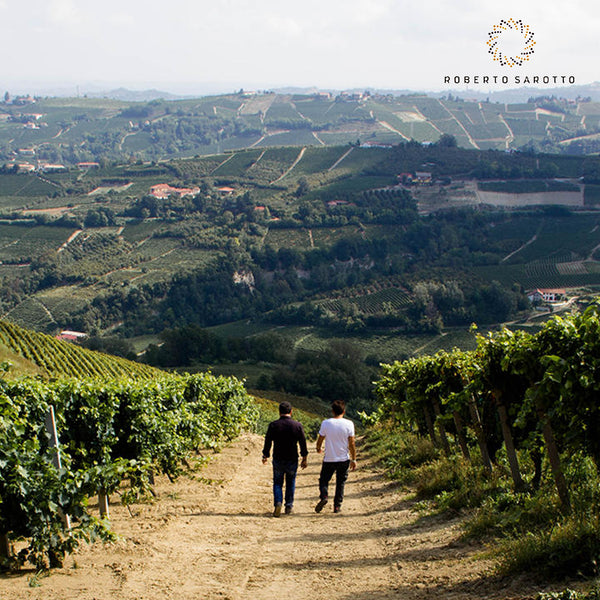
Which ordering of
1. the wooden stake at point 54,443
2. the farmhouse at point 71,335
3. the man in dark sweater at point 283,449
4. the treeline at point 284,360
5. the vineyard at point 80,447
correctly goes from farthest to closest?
the farmhouse at point 71,335 < the treeline at point 284,360 < the man in dark sweater at point 283,449 < the wooden stake at point 54,443 < the vineyard at point 80,447

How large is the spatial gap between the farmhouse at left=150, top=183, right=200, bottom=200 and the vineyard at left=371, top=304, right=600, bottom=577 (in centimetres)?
11284

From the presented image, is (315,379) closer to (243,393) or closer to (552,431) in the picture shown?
(243,393)

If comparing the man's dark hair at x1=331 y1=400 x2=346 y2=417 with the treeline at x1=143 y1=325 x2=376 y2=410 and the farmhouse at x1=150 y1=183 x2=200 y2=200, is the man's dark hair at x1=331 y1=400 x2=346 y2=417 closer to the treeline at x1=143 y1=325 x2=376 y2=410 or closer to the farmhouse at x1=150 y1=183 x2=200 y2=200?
the treeline at x1=143 y1=325 x2=376 y2=410

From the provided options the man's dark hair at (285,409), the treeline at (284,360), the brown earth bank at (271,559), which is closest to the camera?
the brown earth bank at (271,559)

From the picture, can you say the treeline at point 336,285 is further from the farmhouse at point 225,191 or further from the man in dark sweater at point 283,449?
the man in dark sweater at point 283,449

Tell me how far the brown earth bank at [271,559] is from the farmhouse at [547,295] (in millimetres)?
65130

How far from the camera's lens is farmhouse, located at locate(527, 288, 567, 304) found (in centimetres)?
7074

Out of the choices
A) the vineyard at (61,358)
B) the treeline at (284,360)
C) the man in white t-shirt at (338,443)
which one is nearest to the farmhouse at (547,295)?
the treeline at (284,360)

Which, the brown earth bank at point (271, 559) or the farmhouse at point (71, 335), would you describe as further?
the farmhouse at point (71, 335)

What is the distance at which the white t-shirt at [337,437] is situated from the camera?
9586 millimetres

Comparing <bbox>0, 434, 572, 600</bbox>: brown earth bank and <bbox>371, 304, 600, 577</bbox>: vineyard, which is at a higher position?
<bbox>371, 304, 600, 577</bbox>: vineyard

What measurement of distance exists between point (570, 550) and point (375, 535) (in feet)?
10.6

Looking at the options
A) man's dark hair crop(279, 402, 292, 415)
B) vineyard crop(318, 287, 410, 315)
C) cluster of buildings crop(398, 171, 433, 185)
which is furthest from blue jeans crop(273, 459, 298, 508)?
cluster of buildings crop(398, 171, 433, 185)

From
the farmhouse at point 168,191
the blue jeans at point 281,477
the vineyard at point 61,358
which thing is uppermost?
the farmhouse at point 168,191
